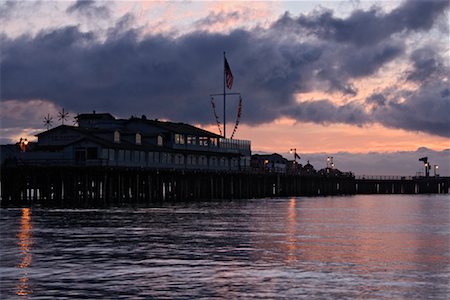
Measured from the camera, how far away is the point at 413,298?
25.0 m

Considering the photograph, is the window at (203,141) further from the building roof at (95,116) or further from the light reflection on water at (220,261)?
the light reflection on water at (220,261)

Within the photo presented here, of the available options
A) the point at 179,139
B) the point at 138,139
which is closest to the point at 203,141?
the point at 179,139

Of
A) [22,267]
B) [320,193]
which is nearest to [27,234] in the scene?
[22,267]

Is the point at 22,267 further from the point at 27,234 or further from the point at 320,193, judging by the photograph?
the point at 320,193

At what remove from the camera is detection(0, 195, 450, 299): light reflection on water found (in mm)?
26188

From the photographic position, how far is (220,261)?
3341 cm

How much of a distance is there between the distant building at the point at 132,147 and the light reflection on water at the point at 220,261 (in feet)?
146

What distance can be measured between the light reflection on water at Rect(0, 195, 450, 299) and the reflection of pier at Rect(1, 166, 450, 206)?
3884 centimetres

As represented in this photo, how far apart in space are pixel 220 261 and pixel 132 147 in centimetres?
7396

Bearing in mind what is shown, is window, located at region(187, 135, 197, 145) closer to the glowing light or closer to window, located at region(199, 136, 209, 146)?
window, located at region(199, 136, 209, 146)

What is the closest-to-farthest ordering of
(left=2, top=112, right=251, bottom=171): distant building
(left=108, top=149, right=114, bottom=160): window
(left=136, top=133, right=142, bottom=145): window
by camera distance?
1. (left=2, top=112, right=251, bottom=171): distant building
2. (left=108, top=149, right=114, bottom=160): window
3. (left=136, top=133, right=142, bottom=145): window

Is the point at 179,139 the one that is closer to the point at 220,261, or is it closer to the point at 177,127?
the point at 177,127

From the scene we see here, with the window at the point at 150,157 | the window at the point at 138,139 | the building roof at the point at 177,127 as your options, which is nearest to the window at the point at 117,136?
the window at the point at 138,139

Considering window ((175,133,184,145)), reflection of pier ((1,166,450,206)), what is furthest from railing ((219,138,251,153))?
window ((175,133,184,145))
